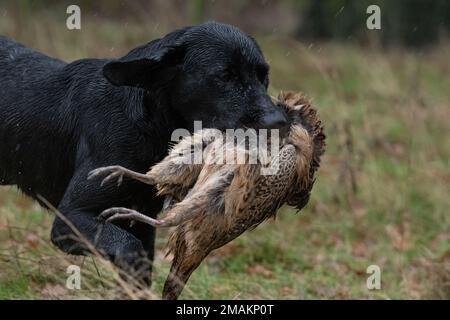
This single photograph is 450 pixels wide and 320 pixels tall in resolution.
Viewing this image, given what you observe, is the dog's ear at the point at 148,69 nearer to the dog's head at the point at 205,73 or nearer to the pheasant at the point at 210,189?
the dog's head at the point at 205,73

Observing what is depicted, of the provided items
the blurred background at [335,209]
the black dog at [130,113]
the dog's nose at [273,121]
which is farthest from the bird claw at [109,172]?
the dog's nose at [273,121]

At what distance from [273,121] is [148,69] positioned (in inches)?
27.4

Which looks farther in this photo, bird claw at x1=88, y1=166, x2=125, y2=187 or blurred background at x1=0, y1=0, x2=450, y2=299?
blurred background at x1=0, y1=0, x2=450, y2=299

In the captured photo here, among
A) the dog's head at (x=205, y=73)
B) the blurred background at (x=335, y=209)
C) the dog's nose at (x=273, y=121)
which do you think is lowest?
the blurred background at (x=335, y=209)

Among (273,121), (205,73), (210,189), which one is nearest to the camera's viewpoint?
(210,189)

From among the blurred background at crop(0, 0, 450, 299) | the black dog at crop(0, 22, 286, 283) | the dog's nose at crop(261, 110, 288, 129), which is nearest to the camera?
the dog's nose at crop(261, 110, 288, 129)

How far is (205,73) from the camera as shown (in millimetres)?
4285

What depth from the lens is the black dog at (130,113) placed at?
13.7ft

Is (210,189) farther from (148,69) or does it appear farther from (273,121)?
(148,69)

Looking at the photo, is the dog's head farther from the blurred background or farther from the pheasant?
the blurred background

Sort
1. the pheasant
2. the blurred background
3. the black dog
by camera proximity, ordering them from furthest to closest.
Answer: the blurred background
the black dog
the pheasant

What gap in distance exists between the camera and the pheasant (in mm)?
3834

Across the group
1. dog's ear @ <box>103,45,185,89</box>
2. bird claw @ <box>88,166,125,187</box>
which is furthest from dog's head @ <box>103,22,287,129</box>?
bird claw @ <box>88,166,125,187</box>

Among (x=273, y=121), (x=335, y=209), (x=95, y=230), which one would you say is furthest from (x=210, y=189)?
(x=335, y=209)
